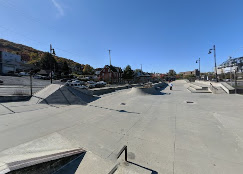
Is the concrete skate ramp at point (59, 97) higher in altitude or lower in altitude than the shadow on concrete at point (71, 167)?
higher

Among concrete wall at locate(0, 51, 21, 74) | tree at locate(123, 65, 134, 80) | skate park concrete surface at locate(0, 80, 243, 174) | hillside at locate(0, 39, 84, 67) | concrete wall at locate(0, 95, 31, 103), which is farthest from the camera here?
hillside at locate(0, 39, 84, 67)

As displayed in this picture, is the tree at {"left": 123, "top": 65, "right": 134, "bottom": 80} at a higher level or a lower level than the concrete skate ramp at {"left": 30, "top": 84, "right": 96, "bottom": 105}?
higher

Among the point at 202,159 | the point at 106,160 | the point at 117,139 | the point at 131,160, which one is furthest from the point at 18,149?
the point at 202,159

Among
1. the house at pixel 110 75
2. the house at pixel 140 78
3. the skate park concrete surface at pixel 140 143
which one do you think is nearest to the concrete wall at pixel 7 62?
the house at pixel 110 75

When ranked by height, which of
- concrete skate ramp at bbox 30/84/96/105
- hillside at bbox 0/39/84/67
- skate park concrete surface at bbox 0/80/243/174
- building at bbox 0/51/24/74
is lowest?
skate park concrete surface at bbox 0/80/243/174

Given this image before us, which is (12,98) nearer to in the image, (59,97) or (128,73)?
(59,97)

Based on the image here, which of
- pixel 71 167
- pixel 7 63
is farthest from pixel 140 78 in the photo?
pixel 71 167

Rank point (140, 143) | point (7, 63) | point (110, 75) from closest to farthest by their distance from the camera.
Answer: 1. point (140, 143)
2. point (7, 63)
3. point (110, 75)

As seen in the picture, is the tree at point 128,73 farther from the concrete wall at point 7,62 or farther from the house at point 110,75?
the concrete wall at point 7,62

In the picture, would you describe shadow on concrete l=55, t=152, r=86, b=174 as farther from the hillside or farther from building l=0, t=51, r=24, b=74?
the hillside

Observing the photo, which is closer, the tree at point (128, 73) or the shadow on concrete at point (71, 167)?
the shadow on concrete at point (71, 167)

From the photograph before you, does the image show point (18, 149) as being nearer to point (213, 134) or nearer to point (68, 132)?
A: point (68, 132)

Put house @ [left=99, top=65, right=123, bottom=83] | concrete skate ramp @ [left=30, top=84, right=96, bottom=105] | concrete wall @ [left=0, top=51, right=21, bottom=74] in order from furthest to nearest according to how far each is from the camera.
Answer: house @ [left=99, top=65, right=123, bottom=83] < concrete wall @ [left=0, top=51, right=21, bottom=74] < concrete skate ramp @ [left=30, top=84, right=96, bottom=105]

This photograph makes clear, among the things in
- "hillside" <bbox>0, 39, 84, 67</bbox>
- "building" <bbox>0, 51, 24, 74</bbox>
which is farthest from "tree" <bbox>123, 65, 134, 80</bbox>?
"hillside" <bbox>0, 39, 84, 67</bbox>
